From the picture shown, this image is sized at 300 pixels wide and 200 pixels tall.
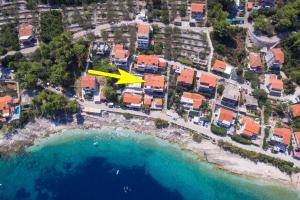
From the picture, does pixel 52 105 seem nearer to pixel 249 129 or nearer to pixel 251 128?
pixel 249 129

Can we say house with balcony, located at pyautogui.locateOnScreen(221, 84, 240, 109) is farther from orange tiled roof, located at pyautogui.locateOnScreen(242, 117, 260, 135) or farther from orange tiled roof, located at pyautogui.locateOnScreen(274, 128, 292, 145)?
orange tiled roof, located at pyautogui.locateOnScreen(274, 128, 292, 145)

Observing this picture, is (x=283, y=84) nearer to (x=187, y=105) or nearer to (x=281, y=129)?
(x=281, y=129)

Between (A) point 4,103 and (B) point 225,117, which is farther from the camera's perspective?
(B) point 225,117

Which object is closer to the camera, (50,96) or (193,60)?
(50,96)

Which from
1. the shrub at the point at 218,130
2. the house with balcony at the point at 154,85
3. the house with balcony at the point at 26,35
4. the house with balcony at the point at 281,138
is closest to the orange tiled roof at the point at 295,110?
the house with balcony at the point at 281,138

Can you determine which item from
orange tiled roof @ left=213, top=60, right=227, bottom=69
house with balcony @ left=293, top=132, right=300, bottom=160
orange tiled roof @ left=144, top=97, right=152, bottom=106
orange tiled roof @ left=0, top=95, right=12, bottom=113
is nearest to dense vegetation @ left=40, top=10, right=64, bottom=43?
orange tiled roof @ left=0, top=95, right=12, bottom=113

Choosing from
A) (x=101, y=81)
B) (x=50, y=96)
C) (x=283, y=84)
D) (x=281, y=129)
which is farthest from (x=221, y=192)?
(x=50, y=96)

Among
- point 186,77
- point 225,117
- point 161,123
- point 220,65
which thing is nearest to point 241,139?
point 225,117
